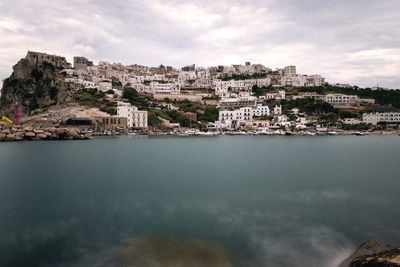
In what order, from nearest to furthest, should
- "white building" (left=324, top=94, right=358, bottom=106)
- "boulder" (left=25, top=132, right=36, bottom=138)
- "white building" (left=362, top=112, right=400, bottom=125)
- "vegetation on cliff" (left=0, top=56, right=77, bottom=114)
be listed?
"boulder" (left=25, top=132, right=36, bottom=138) < "vegetation on cliff" (left=0, top=56, right=77, bottom=114) < "white building" (left=362, top=112, right=400, bottom=125) < "white building" (left=324, top=94, right=358, bottom=106)

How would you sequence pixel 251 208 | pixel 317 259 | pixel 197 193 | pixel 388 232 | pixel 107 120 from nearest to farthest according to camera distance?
1. pixel 317 259
2. pixel 388 232
3. pixel 251 208
4. pixel 197 193
5. pixel 107 120

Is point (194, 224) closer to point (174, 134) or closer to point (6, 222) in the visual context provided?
point (6, 222)

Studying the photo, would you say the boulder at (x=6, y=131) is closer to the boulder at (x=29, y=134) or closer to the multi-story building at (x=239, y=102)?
the boulder at (x=29, y=134)

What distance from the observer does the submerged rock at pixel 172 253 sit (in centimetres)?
533

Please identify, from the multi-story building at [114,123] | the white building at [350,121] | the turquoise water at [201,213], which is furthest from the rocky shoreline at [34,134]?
the white building at [350,121]

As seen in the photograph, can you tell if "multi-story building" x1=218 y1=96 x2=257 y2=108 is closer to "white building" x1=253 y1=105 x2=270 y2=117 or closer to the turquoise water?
"white building" x1=253 y1=105 x2=270 y2=117

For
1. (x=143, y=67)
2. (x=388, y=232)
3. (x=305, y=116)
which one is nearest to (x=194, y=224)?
(x=388, y=232)

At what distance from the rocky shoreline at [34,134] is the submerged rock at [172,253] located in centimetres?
4184

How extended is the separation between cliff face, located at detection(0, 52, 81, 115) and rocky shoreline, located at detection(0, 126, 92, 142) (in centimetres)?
1938

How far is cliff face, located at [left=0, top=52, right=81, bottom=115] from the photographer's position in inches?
2444

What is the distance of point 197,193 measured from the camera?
11.3m

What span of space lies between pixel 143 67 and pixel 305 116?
71.5m

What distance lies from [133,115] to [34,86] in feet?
93.8

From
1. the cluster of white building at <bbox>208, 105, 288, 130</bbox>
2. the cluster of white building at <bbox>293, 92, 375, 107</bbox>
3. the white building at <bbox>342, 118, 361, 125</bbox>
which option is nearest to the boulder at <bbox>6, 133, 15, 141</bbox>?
the cluster of white building at <bbox>208, 105, 288, 130</bbox>
